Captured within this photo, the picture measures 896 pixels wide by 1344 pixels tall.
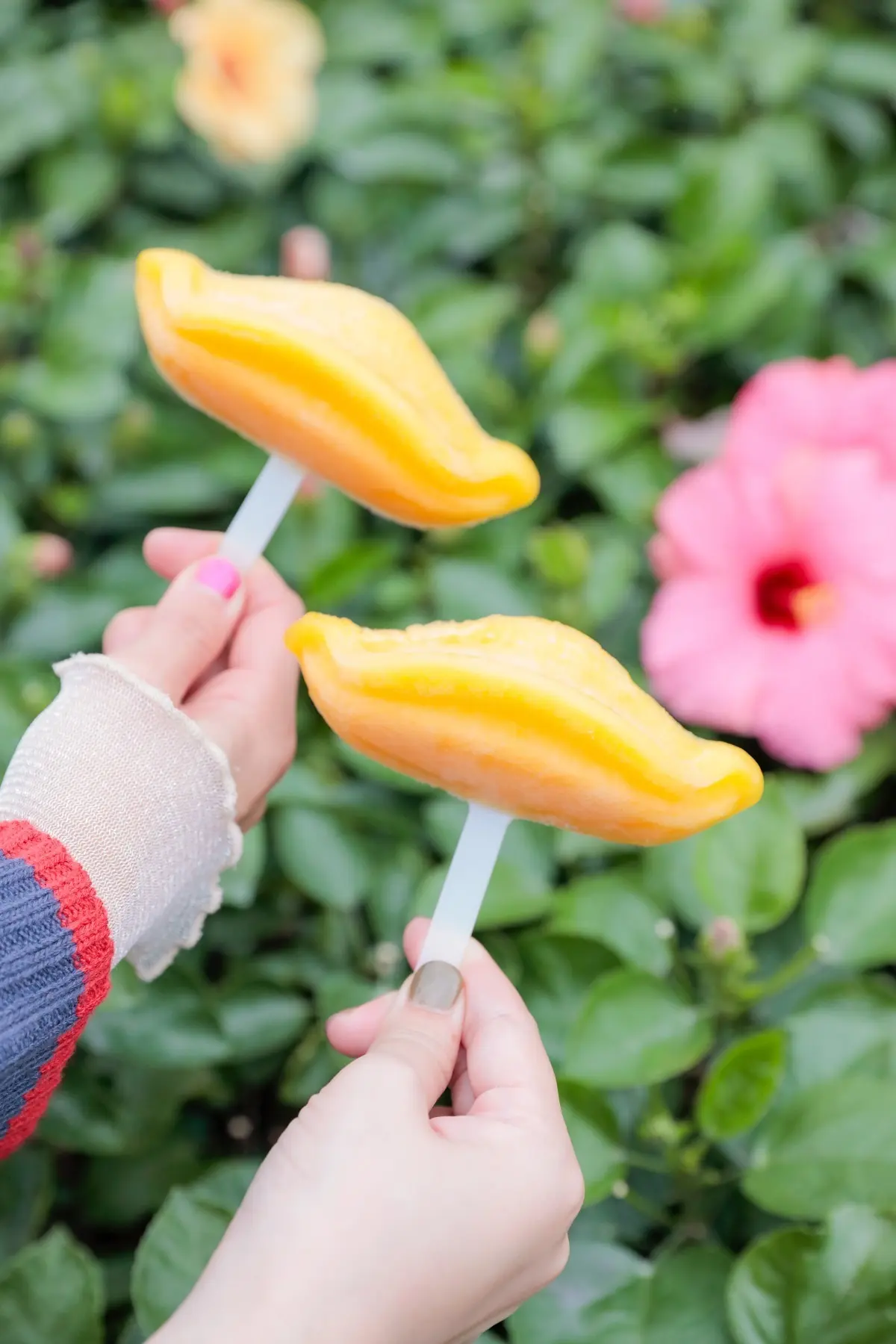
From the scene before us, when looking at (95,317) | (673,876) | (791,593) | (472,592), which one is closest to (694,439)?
(791,593)

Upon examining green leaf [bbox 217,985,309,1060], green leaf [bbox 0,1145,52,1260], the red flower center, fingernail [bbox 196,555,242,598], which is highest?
fingernail [bbox 196,555,242,598]

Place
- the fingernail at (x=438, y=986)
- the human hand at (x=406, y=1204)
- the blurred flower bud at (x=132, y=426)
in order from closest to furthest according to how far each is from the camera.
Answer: the human hand at (x=406, y=1204)
the fingernail at (x=438, y=986)
the blurred flower bud at (x=132, y=426)

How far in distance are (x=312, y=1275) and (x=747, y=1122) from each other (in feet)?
1.14

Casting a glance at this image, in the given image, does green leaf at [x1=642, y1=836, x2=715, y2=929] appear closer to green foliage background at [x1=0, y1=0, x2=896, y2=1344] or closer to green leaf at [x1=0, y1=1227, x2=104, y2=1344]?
green foliage background at [x1=0, y1=0, x2=896, y2=1344]

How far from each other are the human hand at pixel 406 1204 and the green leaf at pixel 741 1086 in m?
0.17

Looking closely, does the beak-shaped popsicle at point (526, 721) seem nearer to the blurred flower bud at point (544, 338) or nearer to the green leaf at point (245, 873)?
the green leaf at point (245, 873)

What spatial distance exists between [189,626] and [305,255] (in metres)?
0.52

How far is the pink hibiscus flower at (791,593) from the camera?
908 millimetres

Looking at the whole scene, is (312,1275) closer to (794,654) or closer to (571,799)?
(571,799)

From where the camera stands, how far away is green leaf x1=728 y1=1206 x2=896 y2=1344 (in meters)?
0.68

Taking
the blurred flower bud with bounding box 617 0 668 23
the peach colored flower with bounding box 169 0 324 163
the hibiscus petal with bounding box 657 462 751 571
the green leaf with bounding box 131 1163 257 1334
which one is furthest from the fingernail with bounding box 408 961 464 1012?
the blurred flower bud with bounding box 617 0 668 23

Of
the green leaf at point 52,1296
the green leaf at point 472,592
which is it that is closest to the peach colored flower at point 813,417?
the green leaf at point 472,592

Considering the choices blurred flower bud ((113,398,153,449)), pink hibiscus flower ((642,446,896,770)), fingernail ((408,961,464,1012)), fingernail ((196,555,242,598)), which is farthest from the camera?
blurred flower bud ((113,398,153,449))

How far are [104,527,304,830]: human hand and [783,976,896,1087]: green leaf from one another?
0.39 meters
